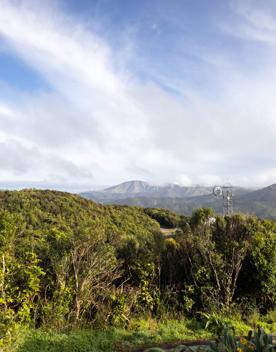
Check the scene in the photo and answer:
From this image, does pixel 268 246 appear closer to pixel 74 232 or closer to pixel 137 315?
pixel 137 315

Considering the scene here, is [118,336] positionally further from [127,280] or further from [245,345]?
[245,345]

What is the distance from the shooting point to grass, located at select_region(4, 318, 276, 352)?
5.60m

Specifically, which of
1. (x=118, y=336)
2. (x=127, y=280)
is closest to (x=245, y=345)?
(x=118, y=336)

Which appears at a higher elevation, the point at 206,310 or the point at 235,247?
the point at 235,247

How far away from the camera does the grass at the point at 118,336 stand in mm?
5598

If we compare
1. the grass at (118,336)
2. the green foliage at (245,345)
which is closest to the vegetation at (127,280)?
the grass at (118,336)

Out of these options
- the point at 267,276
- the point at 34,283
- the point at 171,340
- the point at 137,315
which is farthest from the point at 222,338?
the point at 267,276

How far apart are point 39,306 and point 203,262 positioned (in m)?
3.97

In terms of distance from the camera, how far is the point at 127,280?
757cm

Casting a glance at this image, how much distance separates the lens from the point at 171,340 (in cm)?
643

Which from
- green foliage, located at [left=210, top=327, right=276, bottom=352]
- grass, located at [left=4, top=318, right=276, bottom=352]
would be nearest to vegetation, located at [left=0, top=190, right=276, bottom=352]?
grass, located at [left=4, top=318, right=276, bottom=352]

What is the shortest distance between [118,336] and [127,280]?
1.47 meters

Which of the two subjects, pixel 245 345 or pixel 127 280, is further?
pixel 127 280

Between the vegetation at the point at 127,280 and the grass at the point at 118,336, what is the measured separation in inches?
0.9
